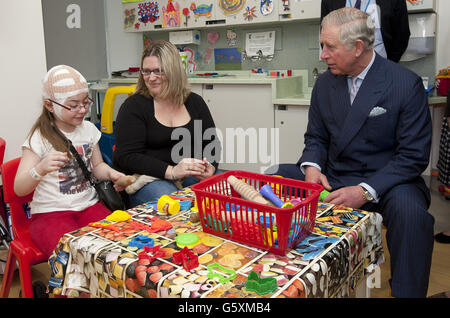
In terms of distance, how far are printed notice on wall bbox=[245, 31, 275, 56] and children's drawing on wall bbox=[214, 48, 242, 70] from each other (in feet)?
0.42

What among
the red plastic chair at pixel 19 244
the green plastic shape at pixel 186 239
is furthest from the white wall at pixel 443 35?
the red plastic chair at pixel 19 244

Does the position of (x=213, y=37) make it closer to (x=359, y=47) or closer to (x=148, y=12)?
(x=148, y=12)

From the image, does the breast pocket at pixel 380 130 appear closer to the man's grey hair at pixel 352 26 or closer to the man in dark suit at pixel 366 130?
the man in dark suit at pixel 366 130

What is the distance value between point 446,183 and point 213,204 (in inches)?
87.8

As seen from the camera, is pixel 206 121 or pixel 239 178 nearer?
pixel 239 178

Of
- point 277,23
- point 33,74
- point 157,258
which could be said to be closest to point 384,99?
point 157,258

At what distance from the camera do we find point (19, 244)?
1.47 metres

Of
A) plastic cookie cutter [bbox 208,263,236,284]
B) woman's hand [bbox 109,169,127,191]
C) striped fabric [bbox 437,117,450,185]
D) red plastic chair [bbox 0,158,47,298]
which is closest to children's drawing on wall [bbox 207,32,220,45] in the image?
striped fabric [bbox 437,117,450,185]

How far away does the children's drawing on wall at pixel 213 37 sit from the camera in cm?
411

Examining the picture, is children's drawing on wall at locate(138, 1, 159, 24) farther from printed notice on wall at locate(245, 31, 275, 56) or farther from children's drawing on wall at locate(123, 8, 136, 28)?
printed notice on wall at locate(245, 31, 275, 56)

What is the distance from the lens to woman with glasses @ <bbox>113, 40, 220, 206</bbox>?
1.78 m

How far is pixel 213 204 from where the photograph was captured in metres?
1.02

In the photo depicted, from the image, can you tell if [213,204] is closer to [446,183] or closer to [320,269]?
[320,269]

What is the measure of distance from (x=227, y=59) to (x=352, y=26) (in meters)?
2.63
